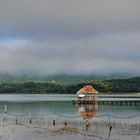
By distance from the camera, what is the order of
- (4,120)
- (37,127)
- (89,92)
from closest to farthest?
(37,127) < (4,120) < (89,92)

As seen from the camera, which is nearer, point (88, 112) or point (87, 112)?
point (87, 112)

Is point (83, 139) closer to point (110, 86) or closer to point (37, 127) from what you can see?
point (37, 127)

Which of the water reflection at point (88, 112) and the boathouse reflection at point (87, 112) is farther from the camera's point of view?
the water reflection at point (88, 112)

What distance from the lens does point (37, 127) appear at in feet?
139

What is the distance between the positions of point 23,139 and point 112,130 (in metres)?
9.87

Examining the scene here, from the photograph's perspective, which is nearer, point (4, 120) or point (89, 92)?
point (4, 120)

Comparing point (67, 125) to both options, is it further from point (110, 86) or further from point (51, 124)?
point (110, 86)

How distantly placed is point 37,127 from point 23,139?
8.39 m

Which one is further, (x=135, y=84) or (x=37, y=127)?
(x=135, y=84)

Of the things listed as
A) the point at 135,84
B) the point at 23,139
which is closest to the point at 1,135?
the point at 23,139

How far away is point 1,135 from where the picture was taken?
3612 cm

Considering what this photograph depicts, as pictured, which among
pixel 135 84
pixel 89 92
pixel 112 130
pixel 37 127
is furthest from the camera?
pixel 135 84

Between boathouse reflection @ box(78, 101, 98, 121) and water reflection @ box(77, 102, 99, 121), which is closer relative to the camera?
boathouse reflection @ box(78, 101, 98, 121)

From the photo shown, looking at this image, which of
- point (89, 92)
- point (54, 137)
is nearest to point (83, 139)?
point (54, 137)
